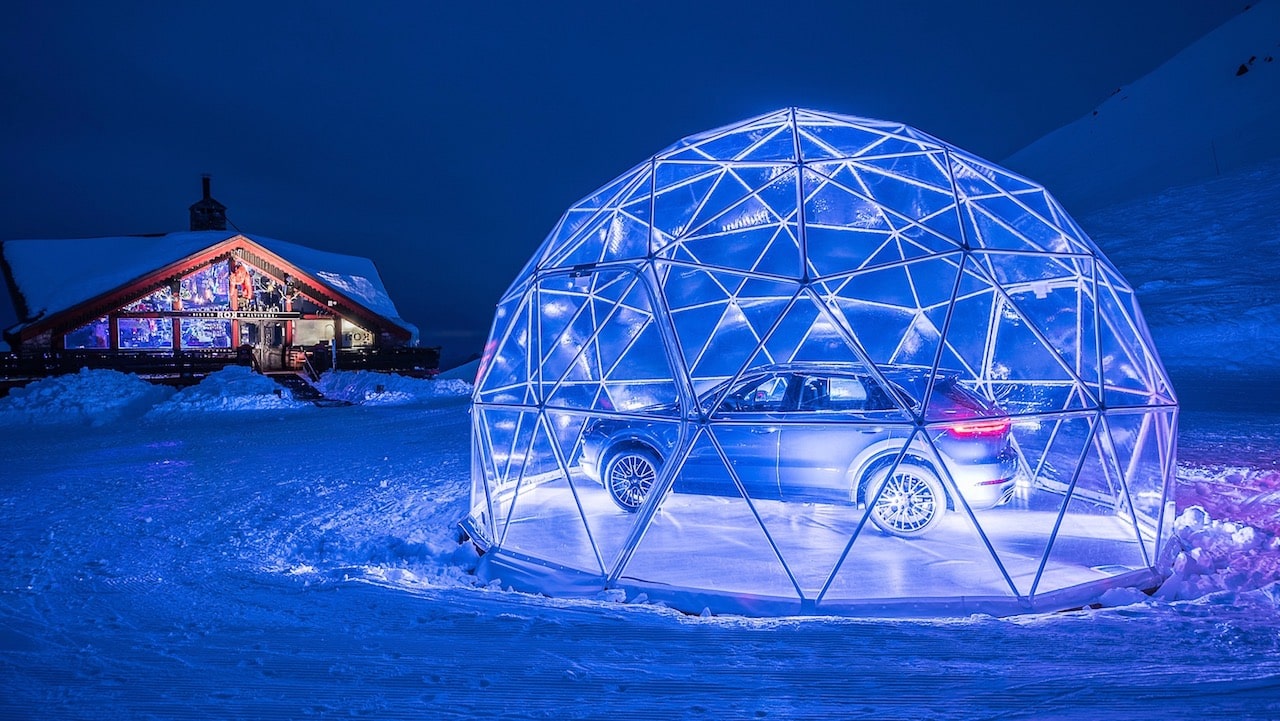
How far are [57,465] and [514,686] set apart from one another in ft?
34.7

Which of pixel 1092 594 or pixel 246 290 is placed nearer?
pixel 1092 594

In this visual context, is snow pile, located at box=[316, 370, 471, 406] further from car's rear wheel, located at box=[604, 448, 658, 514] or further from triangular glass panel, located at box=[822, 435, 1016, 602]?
triangular glass panel, located at box=[822, 435, 1016, 602]

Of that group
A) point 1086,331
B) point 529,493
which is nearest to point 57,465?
point 529,493

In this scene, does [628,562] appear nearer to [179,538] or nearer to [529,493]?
[529,493]

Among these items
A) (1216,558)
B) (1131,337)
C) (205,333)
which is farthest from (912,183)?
(205,333)

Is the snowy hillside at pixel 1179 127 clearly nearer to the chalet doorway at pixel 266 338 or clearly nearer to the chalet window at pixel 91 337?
the chalet doorway at pixel 266 338

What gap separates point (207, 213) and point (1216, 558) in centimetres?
3549

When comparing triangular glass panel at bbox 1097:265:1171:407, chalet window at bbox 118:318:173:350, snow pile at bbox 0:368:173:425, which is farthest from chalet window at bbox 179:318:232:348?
triangular glass panel at bbox 1097:265:1171:407

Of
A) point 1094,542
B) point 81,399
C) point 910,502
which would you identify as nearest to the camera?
point 1094,542

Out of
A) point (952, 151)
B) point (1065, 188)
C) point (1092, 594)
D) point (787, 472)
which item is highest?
point (1065, 188)

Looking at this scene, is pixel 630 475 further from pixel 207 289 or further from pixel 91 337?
pixel 91 337

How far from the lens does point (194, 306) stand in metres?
23.9

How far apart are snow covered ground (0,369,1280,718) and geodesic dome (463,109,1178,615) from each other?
463mm

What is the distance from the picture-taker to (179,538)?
637cm
